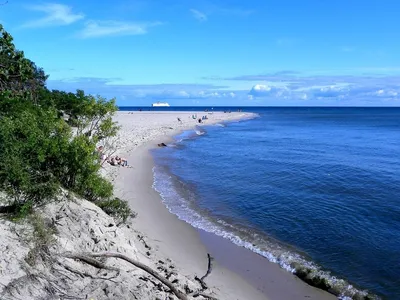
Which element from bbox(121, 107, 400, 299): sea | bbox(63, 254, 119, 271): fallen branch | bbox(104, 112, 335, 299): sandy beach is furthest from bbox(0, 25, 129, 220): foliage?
bbox(121, 107, 400, 299): sea

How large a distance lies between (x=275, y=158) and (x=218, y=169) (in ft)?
28.4

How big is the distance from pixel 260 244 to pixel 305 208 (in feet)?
19.5

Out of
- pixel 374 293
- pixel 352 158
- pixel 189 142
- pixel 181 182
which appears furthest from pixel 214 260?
pixel 189 142

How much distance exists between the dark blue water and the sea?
1.6 inches

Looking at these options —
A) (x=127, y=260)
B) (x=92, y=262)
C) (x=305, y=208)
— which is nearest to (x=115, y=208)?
(x=127, y=260)

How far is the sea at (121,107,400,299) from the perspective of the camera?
14.1m

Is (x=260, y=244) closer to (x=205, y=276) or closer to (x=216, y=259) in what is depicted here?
(x=216, y=259)

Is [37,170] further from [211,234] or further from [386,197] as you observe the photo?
[386,197]

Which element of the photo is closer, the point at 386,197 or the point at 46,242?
the point at 46,242

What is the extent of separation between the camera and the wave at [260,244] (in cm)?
1262

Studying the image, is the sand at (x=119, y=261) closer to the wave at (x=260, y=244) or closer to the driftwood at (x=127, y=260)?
the driftwood at (x=127, y=260)

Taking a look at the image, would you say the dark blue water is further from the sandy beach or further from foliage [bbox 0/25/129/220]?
foliage [bbox 0/25/129/220]

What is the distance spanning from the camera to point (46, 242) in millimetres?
9398

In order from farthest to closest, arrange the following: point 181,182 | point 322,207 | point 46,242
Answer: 1. point 181,182
2. point 322,207
3. point 46,242
